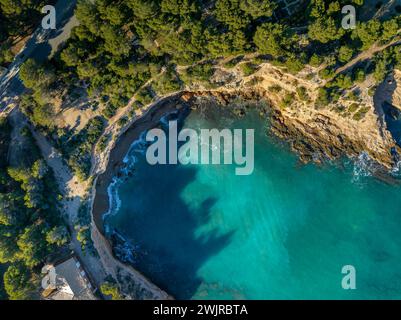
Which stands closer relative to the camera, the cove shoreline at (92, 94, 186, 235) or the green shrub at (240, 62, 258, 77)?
the green shrub at (240, 62, 258, 77)

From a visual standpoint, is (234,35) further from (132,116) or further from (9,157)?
(9,157)

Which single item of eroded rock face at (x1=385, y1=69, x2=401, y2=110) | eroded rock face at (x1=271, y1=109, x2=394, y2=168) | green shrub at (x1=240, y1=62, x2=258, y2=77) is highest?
green shrub at (x1=240, y1=62, x2=258, y2=77)

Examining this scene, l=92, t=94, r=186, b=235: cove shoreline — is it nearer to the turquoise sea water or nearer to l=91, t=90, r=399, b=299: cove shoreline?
l=91, t=90, r=399, b=299: cove shoreline

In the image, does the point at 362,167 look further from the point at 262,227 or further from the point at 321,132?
the point at 262,227

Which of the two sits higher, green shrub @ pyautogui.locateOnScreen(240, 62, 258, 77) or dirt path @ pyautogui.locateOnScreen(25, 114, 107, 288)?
green shrub @ pyautogui.locateOnScreen(240, 62, 258, 77)

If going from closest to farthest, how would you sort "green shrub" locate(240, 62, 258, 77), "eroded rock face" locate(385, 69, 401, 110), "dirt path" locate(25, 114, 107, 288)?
"green shrub" locate(240, 62, 258, 77), "dirt path" locate(25, 114, 107, 288), "eroded rock face" locate(385, 69, 401, 110)

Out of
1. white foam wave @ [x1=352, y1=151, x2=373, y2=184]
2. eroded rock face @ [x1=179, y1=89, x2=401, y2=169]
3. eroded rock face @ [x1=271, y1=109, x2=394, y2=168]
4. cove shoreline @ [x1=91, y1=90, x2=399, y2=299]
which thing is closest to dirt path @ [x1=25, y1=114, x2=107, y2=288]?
cove shoreline @ [x1=91, y1=90, x2=399, y2=299]

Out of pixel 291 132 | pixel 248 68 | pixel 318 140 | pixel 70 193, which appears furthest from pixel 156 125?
pixel 318 140

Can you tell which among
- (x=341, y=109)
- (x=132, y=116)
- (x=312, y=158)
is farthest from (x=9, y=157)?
(x=341, y=109)

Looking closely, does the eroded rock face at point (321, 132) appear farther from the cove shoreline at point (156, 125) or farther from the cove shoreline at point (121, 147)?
the cove shoreline at point (121, 147)
